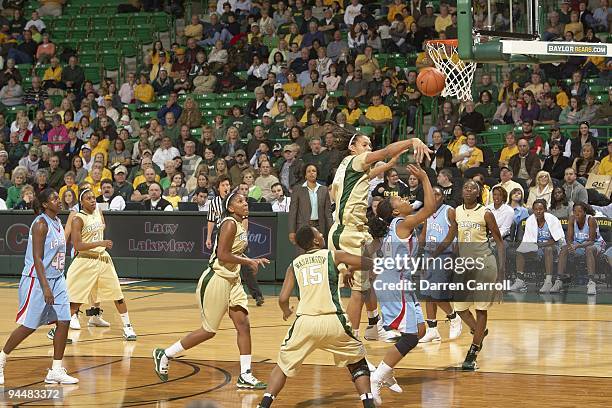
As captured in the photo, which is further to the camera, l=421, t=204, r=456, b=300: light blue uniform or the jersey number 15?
l=421, t=204, r=456, b=300: light blue uniform

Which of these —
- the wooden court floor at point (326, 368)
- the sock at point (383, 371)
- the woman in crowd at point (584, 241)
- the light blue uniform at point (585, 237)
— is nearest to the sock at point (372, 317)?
the wooden court floor at point (326, 368)

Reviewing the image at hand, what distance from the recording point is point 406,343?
906 centimetres

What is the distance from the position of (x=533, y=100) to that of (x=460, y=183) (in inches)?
139

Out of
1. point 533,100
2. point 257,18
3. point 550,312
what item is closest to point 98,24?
point 257,18

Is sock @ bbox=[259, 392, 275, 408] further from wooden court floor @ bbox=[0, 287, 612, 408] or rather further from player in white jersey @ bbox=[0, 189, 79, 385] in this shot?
player in white jersey @ bbox=[0, 189, 79, 385]

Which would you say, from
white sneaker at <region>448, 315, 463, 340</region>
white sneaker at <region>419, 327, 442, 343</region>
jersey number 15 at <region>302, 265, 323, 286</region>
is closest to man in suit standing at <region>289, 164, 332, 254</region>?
white sneaker at <region>448, 315, 463, 340</region>

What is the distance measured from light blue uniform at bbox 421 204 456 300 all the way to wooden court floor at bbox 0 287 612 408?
51 cm

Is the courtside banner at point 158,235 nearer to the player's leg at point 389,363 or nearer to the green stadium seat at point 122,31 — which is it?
the green stadium seat at point 122,31

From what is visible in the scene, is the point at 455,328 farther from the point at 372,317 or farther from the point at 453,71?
the point at 453,71

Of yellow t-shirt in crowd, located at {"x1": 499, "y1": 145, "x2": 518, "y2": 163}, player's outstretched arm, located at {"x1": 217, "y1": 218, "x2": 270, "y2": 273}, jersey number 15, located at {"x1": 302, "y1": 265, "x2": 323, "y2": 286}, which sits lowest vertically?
jersey number 15, located at {"x1": 302, "y1": 265, "x2": 323, "y2": 286}

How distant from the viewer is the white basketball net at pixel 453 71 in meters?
14.6

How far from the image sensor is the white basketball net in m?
14.6

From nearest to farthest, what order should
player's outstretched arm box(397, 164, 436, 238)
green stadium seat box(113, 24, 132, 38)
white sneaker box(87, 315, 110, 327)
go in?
player's outstretched arm box(397, 164, 436, 238) < white sneaker box(87, 315, 110, 327) < green stadium seat box(113, 24, 132, 38)

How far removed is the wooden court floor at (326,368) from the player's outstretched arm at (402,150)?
6.99 feet
